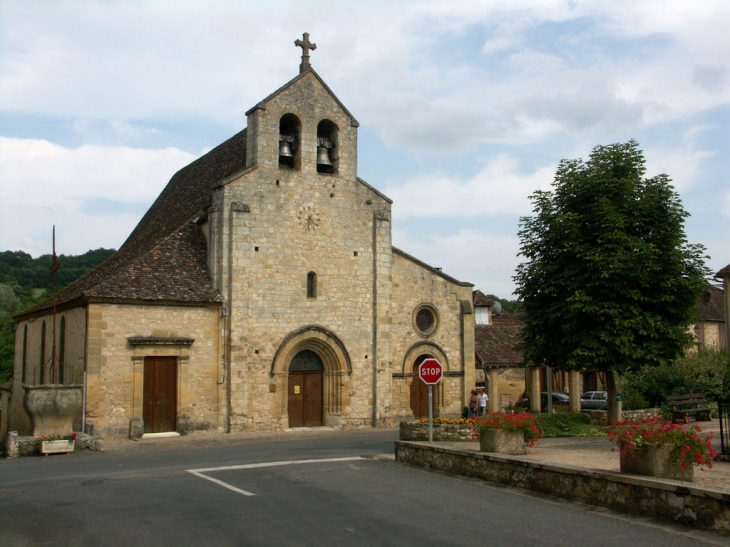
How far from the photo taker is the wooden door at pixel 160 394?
2212cm

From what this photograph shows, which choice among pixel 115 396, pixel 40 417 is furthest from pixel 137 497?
pixel 115 396

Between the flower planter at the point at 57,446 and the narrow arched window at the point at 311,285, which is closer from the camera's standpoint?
the flower planter at the point at 57,446

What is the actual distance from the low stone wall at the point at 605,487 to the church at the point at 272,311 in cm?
1105

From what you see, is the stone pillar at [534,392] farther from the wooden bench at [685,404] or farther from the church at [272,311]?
the wooden bench at [685,404]

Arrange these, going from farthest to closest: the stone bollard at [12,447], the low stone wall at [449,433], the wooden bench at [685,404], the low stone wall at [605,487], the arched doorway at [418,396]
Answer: the arched doorway at [418,396] < the wooden bench at [685,404] < the stone bollard at [12,447] < the low stone wall at [449,433] < the low stone wall at [605,487]

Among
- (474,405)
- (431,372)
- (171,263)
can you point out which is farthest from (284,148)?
(431,372)

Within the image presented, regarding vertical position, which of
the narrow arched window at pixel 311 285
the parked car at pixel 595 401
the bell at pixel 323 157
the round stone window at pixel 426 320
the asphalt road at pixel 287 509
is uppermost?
the bell at pixel 323 157

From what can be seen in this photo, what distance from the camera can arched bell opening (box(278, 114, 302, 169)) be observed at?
25422 mm

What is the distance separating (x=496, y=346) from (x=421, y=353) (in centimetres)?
921

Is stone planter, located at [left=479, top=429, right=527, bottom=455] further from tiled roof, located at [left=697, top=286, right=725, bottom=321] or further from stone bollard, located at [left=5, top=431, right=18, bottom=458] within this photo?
tiled roof, located at [left=697, top=286, right=725, bottom=321]

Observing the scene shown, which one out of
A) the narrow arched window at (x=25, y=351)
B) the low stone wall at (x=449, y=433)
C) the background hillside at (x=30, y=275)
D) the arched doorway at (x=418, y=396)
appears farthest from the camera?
the background hillside at (x=30, y=275)

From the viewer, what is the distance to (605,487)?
10.0 m

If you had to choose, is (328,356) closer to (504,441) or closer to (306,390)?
(306,390)

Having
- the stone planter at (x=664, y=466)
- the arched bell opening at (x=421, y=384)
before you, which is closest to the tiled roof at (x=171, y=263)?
the arched bell opening at (x=421, y=384)
